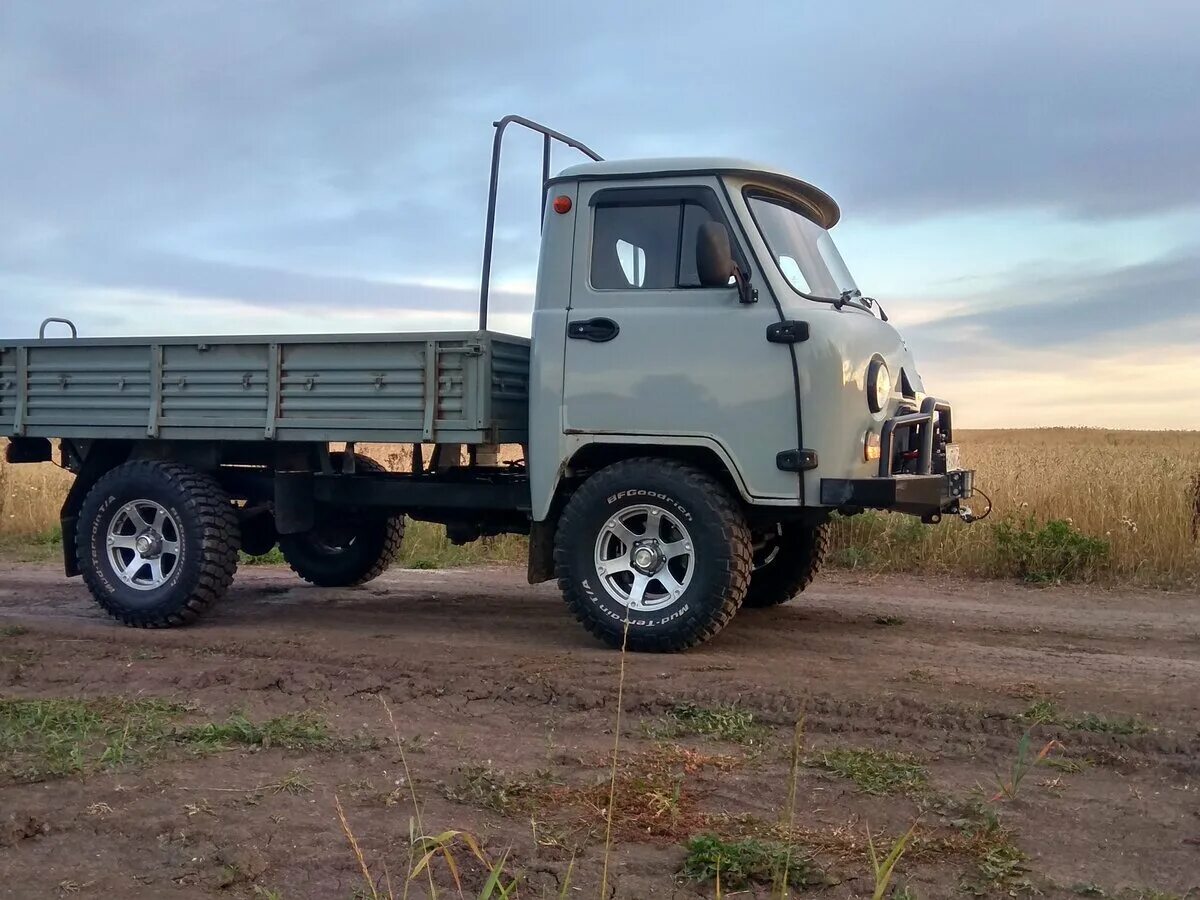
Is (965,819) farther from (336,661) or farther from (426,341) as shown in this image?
(426,341)

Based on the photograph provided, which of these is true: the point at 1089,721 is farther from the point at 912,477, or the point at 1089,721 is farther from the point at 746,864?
the point at 746,864

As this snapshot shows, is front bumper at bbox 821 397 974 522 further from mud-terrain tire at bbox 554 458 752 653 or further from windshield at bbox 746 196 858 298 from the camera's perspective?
windshield at bbox 746 196 858 298

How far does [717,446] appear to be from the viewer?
6.13m

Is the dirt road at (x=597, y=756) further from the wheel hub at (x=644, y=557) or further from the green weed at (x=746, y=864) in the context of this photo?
the wheel hub at (x=644, y=557)

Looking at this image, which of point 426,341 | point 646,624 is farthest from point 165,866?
point 426,341

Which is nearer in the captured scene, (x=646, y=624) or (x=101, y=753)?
(x=101, y=753)

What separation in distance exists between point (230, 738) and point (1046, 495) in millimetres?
8523

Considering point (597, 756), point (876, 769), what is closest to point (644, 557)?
point (597, 756)

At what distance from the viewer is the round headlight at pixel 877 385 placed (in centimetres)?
613

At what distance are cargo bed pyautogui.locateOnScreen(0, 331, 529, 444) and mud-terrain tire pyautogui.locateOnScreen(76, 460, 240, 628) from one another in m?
0.31

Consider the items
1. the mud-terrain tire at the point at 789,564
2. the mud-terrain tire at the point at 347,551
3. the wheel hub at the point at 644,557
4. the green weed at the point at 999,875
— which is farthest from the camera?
the mud-terrain tire at the point at 347,551

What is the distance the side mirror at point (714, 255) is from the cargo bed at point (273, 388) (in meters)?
1.31

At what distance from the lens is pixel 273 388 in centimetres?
695

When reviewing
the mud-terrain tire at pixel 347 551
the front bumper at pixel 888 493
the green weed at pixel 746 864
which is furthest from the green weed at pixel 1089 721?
the mud-terrain tire at pixel 347 551
